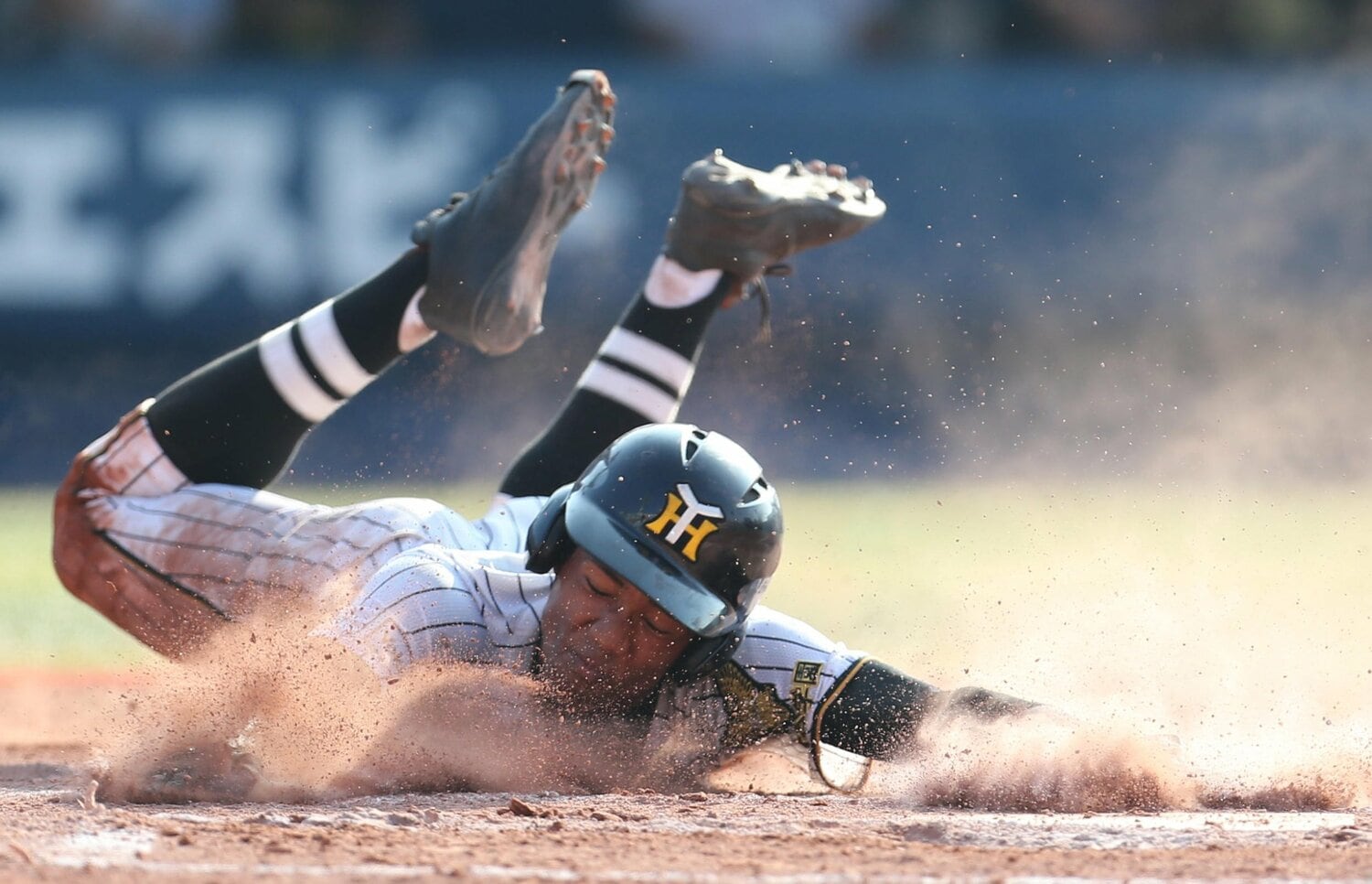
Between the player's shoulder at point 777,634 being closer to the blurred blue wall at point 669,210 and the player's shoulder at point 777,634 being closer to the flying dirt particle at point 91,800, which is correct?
the flying dirt particle at point 91,800

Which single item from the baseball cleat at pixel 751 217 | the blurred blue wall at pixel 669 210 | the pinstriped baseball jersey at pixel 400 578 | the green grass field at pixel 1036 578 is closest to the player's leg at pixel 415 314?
the pinstriped baseball jersey at pixel 400 578

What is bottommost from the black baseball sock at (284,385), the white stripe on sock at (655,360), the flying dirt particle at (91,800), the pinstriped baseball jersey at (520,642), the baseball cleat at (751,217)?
the flying dirt particle at (91,800)

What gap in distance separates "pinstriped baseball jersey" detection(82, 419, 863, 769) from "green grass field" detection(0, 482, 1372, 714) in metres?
0.89

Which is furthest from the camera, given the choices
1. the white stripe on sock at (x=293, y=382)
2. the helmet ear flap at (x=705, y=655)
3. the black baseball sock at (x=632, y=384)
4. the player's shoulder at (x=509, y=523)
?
the black baseball sock at (x=632, y=384)

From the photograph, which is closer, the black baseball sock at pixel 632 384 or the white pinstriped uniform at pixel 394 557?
the white pinstriped uniform at pixel 394 557

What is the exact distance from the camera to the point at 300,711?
3590 millimetres

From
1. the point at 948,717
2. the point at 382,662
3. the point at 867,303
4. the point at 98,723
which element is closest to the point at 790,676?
the point at 948,717

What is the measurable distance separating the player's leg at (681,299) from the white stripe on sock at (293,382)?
527 mm

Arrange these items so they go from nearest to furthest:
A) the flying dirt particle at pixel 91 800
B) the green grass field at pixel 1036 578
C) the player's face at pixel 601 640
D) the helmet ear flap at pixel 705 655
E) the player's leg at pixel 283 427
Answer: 1. the flying dirt particle at pixel 91 800
2. the player's face at pixel 601 640
3. the helmet ear flap at pixel 705 655
4. the player's leg at pixel 283 427
5. the green grass field at pixel 1036 578

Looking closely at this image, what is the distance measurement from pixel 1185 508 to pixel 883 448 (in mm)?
1991

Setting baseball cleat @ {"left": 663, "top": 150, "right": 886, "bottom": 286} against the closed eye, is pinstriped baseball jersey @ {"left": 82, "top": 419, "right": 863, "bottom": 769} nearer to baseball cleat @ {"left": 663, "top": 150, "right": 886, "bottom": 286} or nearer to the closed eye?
the closed eye

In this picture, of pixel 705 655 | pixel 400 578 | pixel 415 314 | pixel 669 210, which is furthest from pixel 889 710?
pixel 669 210

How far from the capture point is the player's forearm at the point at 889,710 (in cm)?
364

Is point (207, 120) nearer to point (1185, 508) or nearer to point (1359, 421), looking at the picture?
point (1185, 508)
